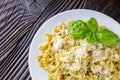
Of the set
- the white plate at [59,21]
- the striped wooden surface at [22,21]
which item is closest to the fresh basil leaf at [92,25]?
the white plate at [59,21]

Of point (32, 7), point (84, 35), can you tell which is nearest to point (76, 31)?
point (84, 35)

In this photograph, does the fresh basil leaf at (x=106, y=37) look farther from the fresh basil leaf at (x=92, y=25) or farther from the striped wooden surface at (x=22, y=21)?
the striped wooden surface at (x=22, y=21)

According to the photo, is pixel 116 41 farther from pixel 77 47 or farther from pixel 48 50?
pixel 48 50

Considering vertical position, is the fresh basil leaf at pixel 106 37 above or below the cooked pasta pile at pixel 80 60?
above

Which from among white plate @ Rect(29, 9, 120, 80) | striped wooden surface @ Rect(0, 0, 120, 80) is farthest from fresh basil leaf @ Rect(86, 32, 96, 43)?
striped wooden surface @ Rect(0, 0, 120, 80)

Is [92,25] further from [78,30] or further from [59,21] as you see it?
[59,21]

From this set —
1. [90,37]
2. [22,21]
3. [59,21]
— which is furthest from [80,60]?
[22,21]

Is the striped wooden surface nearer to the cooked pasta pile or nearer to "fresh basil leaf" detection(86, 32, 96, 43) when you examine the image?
the cooked pasta pile
